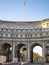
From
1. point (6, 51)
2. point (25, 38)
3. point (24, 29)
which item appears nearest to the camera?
point (25, 38)

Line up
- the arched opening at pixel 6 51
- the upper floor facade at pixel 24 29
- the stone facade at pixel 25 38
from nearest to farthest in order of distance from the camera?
the stone facade at pixel 25 38
the upper floor facade at pixel 24 29
the arched opening at pixel 6 51

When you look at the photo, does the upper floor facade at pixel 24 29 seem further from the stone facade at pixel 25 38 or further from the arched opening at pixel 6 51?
the arched opening at pixel 6 51

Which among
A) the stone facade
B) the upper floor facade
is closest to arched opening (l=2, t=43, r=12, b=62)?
the stone facade

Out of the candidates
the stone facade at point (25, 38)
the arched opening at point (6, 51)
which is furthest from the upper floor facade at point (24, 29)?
the arched opening at point (6, 51)

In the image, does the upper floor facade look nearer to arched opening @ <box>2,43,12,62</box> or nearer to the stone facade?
the stone facade

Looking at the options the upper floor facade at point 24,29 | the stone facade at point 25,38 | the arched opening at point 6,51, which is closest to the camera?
the stone facade at point 25,38

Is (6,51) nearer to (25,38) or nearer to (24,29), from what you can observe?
(25,38)

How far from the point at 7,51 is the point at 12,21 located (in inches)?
769

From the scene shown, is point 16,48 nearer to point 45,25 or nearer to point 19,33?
point 19,33

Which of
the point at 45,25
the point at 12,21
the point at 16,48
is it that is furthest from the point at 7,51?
the point at 45,25

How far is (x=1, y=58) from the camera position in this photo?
392 ft

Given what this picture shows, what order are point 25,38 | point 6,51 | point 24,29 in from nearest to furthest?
point 25,38
point 24,29
point 6,51

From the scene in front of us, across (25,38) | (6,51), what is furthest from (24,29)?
(6,51)

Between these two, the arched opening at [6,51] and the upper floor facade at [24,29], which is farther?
the arched opening at [6,51]
